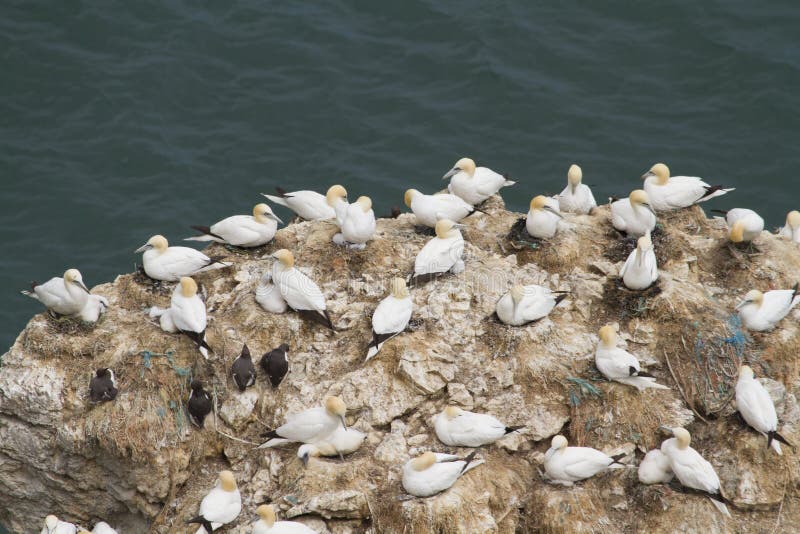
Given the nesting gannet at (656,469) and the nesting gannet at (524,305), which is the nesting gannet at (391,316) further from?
the nesting gannet at (656,469)

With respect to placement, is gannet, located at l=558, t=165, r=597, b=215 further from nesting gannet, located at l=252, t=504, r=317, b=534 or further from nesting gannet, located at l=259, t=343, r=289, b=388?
nesting gannet, located at l=252, t=504, r=317, b=534

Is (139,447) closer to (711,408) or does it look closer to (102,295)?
(102,295)

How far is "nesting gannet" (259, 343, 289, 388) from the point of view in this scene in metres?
11.7

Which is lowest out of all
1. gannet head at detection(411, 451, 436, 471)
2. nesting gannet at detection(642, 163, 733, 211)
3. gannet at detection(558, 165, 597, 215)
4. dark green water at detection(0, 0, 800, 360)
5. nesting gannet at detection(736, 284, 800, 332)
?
dark green water at detection(0, 0, 800, 360)

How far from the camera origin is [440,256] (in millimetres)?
12727

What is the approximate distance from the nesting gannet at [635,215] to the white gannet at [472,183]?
1824 mm

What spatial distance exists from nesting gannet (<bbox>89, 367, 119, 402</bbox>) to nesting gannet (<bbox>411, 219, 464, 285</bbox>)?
3.75 meters

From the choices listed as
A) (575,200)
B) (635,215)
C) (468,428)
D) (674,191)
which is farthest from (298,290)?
(674,191)

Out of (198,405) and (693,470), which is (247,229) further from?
(693,470)

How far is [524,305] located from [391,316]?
60.9 inches

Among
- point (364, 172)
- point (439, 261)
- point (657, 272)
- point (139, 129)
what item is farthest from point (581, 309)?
point (139, 129)

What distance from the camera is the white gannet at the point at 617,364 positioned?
11.4 meters

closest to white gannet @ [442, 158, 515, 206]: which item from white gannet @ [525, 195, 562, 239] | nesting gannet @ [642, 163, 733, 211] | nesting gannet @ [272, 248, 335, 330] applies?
white gannet @ [525, 195, 562, 239]

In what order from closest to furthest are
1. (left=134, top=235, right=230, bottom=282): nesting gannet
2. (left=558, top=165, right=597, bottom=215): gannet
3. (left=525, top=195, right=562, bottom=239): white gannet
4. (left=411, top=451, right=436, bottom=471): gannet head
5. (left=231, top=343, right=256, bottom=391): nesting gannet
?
(left=411, top=451, right=436, bottom=471): gannet head < (left=231, top=343, right=256, bottom=391): nesting gannet < (left=134, top=235, right=230, bottom=282): nesting gannet < (left=525, top=195, right=562, bottom=239): white gannet < (left=558, top=165, right=597, bottom=215): gannet
